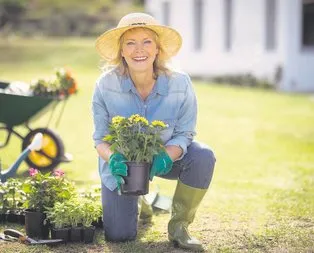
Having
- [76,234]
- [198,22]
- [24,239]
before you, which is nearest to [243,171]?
[76,234]

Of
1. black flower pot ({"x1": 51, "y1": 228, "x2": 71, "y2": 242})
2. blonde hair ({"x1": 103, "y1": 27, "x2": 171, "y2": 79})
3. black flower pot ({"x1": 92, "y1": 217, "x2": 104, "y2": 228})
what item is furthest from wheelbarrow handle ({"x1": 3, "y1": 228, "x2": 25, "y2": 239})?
blonde hair ({"x1": 103, "y1": 27, "x2": 171, "y2": 79})

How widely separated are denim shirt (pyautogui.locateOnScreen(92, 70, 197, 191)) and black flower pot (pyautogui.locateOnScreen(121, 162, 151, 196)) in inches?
18.0

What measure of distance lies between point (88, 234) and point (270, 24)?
15.9m

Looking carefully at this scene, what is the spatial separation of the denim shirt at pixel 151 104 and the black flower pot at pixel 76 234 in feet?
1.10

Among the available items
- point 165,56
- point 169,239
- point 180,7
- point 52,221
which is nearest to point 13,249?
point 52,221

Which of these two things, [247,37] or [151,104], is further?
[247,37]

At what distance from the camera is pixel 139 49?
485 cm

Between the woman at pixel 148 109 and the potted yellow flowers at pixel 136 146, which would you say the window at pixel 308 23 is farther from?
the potted yellow flowers at pixel 136 146

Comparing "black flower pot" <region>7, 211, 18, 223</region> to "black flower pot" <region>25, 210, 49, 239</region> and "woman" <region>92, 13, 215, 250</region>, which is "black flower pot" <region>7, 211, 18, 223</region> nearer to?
"black flower pot" <region>25, 210, 49, 239</region>

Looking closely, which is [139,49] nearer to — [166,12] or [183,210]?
[183,210]

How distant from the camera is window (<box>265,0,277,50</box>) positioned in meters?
19.9

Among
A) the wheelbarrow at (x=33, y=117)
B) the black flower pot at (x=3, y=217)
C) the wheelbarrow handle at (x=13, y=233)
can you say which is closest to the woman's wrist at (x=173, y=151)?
the wheelbarrow handle at (x=13, y=233)

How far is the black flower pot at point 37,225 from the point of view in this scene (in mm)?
4832

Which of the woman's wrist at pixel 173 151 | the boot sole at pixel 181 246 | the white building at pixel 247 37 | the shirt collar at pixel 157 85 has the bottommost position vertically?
the boot sole at pixel 181 246
